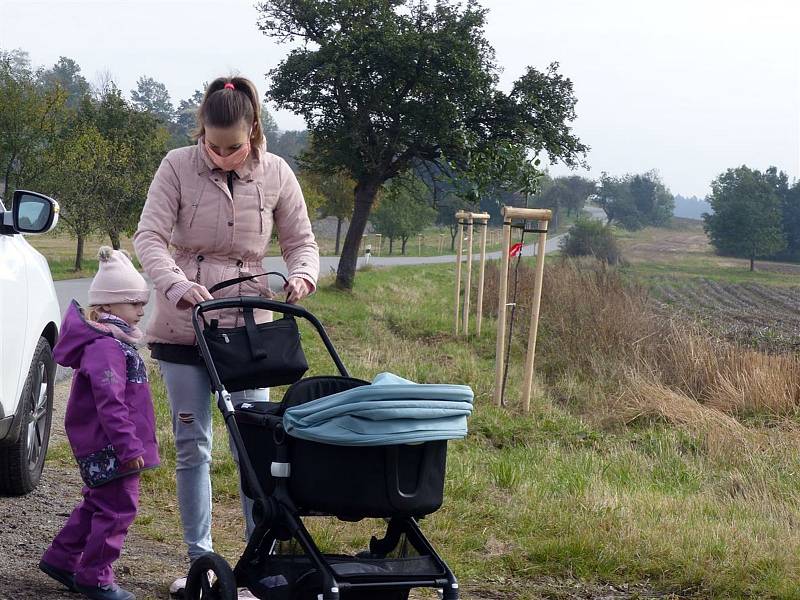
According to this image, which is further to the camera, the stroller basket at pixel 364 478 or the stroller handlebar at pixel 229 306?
the stroller handlebar at pixel 229 306

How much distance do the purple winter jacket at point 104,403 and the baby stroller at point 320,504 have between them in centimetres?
40

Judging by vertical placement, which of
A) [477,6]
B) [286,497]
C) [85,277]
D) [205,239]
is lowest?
[85,277]

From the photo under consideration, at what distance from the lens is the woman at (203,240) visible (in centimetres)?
411

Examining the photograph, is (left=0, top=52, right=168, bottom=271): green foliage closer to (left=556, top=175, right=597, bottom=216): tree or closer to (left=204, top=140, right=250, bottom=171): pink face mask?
(left=204, top=140, right=250, bottom=171): pink face mask

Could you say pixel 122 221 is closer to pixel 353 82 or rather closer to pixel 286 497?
pixel 353 82

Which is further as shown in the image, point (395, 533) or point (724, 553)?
point (724, 553)

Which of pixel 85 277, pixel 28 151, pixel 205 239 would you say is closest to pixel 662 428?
pixel 205 239

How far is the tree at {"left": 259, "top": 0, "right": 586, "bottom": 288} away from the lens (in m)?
26.8

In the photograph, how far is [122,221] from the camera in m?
34.1

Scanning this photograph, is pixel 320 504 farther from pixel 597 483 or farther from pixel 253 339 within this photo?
pixel 597 483

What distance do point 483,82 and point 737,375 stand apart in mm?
16473

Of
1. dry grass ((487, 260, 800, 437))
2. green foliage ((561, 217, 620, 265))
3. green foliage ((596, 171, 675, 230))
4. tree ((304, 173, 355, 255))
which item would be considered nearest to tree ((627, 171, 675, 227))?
green foliage ((596, 171, 675, 230))

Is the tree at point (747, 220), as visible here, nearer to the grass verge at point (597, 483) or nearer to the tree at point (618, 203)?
the tree at point (618, 203)

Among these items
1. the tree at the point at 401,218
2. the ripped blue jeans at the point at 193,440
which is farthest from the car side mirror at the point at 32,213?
the tree at the point at 401,218
